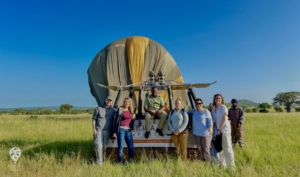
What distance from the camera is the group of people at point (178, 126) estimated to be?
580 cm

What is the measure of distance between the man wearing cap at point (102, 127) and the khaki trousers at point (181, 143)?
5.47ft

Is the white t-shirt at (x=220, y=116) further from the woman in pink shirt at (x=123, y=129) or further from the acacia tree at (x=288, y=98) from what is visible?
the acacia tree at (x=288, y=98)

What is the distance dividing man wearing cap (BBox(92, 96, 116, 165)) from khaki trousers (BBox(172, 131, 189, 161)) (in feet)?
5.47

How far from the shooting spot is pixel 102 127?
6395mm

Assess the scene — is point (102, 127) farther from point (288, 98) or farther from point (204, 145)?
point (288, 98)

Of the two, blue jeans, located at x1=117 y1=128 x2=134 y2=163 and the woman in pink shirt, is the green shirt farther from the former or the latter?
blue jeans, located at x1=117 y1=128 x2=134 y2=163

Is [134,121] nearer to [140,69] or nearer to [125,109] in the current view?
[125,109]

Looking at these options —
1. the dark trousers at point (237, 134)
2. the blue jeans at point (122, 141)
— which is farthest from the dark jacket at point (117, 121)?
the dark trousers at point (237, 134)

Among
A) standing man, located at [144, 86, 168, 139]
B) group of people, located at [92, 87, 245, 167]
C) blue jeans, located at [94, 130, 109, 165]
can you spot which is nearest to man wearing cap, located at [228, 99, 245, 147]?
group of people, located at [92, 87, 245, 167]

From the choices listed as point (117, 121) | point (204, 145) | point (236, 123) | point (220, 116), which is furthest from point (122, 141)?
point (236, 123)

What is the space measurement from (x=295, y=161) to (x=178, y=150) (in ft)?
8.68

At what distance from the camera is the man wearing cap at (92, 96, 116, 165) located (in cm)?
618

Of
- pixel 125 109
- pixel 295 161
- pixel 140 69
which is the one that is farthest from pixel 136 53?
pixel 295 161

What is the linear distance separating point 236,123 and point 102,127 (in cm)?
441
